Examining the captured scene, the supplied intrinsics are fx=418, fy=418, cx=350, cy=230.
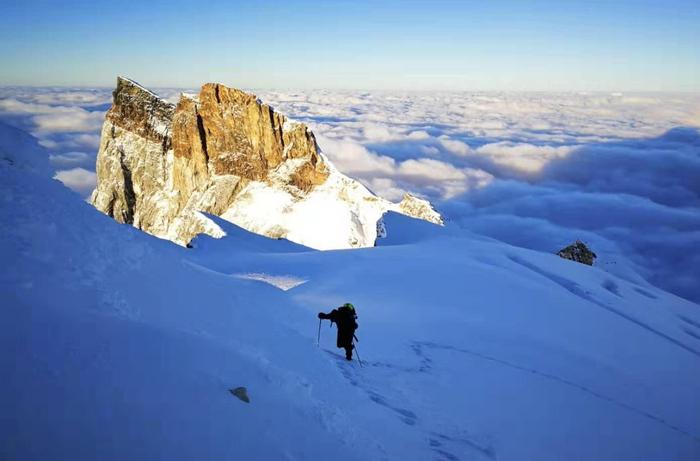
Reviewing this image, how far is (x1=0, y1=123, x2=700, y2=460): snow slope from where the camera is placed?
4.63 m

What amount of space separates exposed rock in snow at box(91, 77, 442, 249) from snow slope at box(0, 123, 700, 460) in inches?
2385

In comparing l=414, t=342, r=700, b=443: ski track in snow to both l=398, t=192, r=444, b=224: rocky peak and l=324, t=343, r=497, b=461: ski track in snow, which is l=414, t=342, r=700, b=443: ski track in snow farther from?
l=398, t=192, r=444, b=224: rocky peak

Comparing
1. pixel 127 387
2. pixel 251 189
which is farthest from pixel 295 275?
pixel 251 189

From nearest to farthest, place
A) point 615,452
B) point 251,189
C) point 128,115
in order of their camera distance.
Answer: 1. point 615,452
2. point 251,189
3. point 128,115

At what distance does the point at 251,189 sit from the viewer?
95.4 m

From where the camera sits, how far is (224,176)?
328 feet

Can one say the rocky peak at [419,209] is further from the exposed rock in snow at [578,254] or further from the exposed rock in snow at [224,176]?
the exposed rock in snow at [578,254]

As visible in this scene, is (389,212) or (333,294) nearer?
(333,294)

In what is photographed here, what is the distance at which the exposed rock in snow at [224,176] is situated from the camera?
276 ft

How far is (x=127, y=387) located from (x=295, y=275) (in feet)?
61.7

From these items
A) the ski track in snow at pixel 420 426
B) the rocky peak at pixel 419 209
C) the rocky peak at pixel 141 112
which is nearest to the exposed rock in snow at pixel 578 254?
the rocky peak at pixel 419 209

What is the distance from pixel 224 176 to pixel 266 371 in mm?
98441

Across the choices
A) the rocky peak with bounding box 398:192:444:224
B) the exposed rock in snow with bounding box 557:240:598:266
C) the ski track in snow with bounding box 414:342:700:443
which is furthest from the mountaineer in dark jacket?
the rocky peak with bounding box 398:192:444:224

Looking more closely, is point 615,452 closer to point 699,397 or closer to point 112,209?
point 699,397
